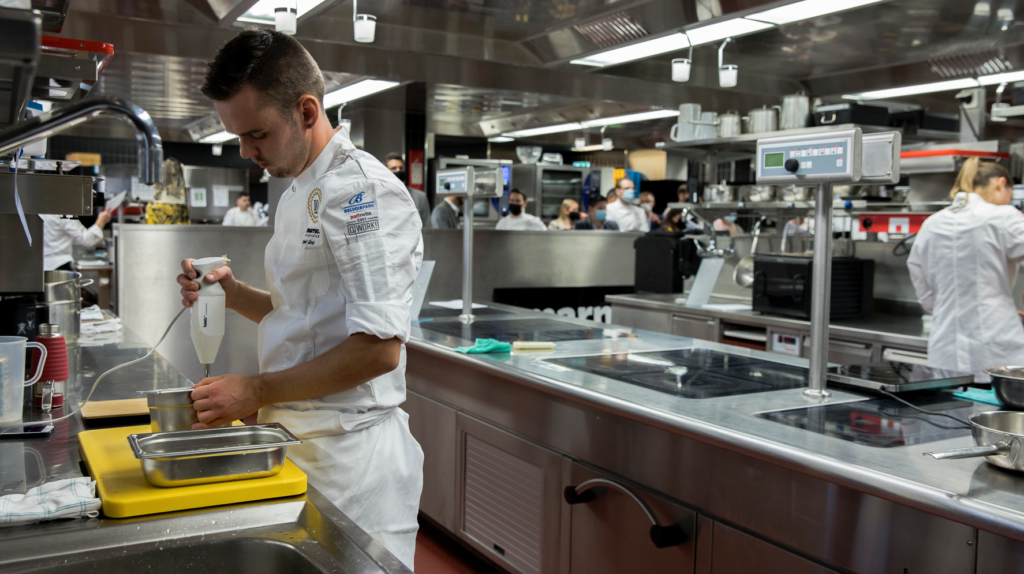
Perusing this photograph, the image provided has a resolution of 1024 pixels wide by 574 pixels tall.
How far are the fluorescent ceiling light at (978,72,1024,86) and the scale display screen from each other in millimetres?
4573

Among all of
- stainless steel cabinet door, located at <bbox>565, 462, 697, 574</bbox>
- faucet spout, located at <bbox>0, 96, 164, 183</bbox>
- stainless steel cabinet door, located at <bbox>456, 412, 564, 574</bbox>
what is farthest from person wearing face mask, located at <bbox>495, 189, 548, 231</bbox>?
faucet spout, located at <bbox>0, 96, 164, 183</bbox>

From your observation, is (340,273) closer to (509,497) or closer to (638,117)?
(509,497)

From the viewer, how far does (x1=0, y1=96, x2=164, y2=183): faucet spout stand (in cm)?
104

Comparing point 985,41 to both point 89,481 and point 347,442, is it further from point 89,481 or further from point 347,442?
point 89,481

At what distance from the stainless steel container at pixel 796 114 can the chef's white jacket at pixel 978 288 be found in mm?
1160

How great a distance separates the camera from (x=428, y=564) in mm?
3090

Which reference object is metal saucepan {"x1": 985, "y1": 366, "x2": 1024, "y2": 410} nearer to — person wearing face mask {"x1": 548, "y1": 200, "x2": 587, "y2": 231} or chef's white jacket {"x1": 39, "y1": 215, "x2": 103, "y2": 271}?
chef's white jacket {"x1": 39, "y1": 215, "x2": 103, "y2": 271}

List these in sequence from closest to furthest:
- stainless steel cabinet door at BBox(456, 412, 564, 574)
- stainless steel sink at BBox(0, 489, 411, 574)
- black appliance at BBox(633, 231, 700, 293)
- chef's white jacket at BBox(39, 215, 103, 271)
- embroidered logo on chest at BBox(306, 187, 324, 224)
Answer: stainless steel sink at BBox(0, 489, 411, 574), embroidered logo on chest at BBox(306, 187, 324, 224), stainless steel cabinet door at BBox(456, 412, 564, 574), black appliance at BBox(633, 231, 700, 293), chef's white jacket at BBox(39, 215, 103, 271)

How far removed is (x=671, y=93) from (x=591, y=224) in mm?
2345

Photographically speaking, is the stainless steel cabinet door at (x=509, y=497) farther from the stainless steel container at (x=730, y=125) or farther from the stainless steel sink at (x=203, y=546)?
the stainless steel container at (x=730, y=125)

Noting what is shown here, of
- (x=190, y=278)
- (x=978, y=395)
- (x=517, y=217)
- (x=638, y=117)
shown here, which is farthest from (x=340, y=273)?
(x=517, y=217)

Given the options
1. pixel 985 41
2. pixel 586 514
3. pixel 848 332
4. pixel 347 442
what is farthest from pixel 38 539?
pixel 985 41

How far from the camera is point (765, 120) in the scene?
463cm

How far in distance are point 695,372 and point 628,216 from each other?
6.54 meters
